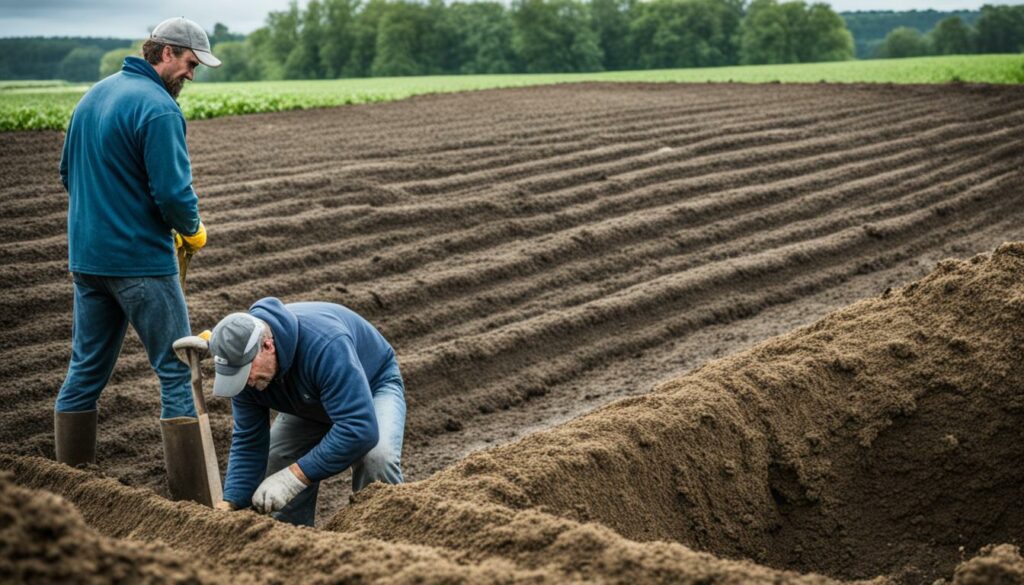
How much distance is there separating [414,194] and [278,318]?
7.63 m

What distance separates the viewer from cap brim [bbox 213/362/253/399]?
4.05 m

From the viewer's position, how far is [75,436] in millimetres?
5031

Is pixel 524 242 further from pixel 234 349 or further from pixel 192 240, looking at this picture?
pixel 234 349

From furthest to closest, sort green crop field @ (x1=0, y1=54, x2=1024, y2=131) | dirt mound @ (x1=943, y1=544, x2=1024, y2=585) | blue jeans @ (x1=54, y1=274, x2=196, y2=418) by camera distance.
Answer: green crop field @ (x1=0, y1=54, x2=1024, y2=131)
blue jeans @ (x1=54, y1=274, x2=196, y2=418)
dirt mound @ (x1=943, y1=544, x2=1024, y2=585)

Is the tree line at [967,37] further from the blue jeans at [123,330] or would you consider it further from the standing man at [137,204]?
the blue jeans at [123,330]

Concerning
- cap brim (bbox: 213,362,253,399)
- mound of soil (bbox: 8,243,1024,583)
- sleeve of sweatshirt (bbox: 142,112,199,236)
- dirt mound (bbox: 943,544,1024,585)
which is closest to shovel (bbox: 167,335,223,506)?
mound of soil (bbox: 8,243,1024,583)

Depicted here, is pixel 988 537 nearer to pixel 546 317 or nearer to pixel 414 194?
pixel 546 317

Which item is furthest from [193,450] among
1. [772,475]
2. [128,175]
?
[772,475]

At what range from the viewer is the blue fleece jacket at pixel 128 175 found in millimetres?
4602

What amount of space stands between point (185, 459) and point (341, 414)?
124 centimetres

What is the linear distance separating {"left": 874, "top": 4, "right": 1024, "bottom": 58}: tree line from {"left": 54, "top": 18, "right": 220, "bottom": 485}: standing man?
57.4 meters

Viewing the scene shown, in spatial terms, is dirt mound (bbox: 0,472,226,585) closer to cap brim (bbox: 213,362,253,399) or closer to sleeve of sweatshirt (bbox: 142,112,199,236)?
cap brim (bbox: 213,362,253,399)

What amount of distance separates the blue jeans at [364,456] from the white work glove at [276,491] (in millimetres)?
323

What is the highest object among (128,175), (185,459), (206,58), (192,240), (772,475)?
(206,58)
